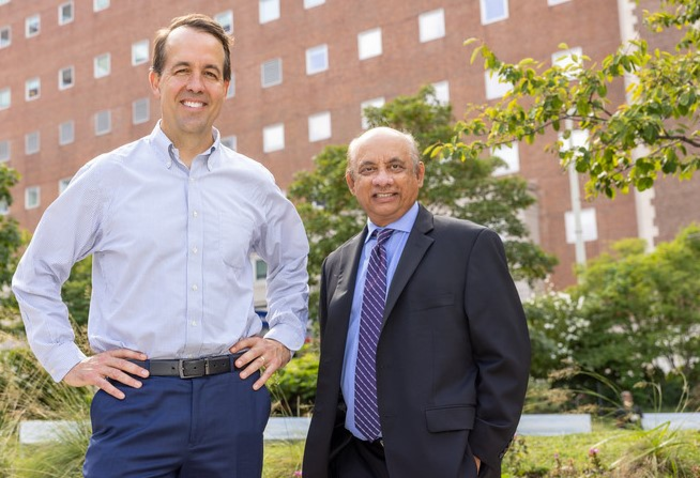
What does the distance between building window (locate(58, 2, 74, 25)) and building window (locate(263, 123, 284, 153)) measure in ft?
54.1

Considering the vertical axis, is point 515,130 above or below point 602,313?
above

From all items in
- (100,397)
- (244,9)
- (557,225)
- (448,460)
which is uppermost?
(244,9)

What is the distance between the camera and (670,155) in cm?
672

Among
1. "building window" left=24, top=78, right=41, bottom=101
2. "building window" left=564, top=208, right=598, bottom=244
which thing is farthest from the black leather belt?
"building window" left=24, top=78, right=41, bottom=101

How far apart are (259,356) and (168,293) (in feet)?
1.42

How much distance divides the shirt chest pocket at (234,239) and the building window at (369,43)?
3667 centimetres

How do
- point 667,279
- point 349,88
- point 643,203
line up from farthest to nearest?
1. point 349,88
2. point 643,203
3. point 667,279

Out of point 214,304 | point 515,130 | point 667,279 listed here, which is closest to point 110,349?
point 214,304

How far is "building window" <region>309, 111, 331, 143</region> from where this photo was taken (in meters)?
40.4

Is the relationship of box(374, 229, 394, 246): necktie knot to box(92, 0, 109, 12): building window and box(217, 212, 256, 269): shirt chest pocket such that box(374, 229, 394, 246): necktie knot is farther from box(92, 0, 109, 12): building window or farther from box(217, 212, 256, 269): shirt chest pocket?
box(92, 0, 109, 12): building window

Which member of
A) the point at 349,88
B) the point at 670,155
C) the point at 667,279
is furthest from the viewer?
the point at 349,88

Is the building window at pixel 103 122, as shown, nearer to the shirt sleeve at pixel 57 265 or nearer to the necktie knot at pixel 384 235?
the necktie knot at pixel 384 235

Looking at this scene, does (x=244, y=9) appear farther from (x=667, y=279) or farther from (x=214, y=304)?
(x=214, y=304)

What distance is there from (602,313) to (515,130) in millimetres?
16652
